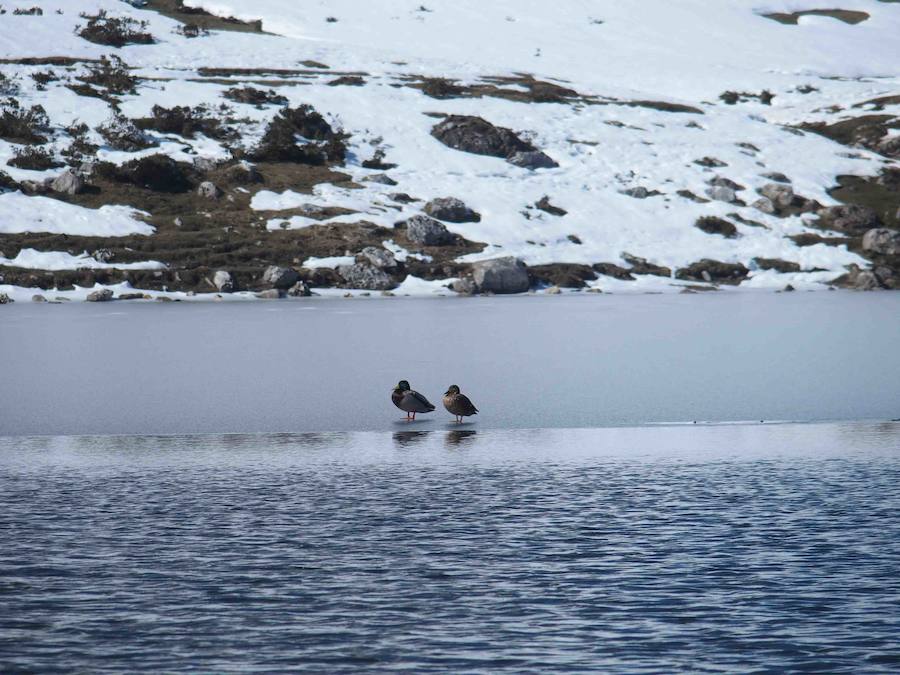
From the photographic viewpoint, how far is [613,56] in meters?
109

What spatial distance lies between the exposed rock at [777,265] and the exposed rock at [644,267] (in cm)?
514

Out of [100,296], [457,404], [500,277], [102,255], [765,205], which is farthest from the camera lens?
[765,205]

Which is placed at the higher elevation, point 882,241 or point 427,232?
point 427,232

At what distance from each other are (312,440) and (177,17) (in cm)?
9784

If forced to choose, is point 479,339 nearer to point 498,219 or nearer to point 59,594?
point 59,594

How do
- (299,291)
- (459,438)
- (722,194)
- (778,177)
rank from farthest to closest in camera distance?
(778,177) < (722,194) < (299,291) < (459,438)

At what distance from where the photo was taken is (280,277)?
50688mm

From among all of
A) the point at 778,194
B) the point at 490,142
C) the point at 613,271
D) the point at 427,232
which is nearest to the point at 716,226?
the point at 778,194

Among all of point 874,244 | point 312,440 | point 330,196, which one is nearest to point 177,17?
point 330,196

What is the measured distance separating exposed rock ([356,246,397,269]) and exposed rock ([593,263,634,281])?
10.3m

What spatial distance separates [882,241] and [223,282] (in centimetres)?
3448

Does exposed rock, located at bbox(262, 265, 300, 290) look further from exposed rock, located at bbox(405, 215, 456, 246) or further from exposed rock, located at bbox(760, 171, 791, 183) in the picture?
exposed rock, located at bbox(760, 171, 791, 183)

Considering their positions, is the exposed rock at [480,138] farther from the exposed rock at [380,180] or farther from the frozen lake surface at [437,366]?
the frozen lake surface at [437,366]

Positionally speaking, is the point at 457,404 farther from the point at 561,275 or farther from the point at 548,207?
the point at 548,207
